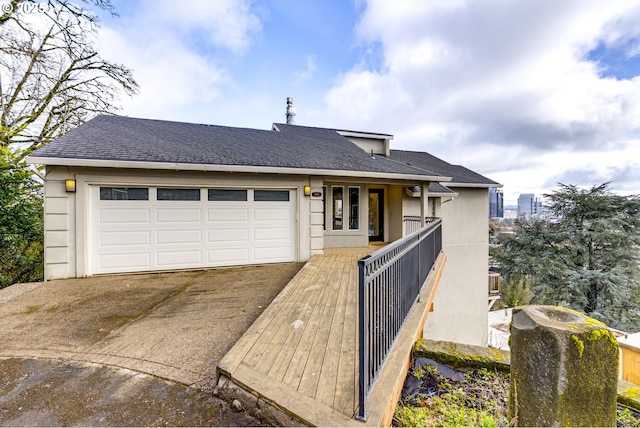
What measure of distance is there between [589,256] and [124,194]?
20.4 meters

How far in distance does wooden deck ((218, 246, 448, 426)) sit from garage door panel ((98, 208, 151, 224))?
4.41 m

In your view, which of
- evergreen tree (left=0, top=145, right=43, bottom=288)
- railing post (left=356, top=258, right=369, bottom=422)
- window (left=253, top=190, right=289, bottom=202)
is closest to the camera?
railing post (left=356, top=258, right=369, bottom=422)

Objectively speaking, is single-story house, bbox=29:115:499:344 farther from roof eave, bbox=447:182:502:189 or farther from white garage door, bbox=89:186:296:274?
roof eave, bbox=447:182:502:189

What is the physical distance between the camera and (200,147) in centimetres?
784

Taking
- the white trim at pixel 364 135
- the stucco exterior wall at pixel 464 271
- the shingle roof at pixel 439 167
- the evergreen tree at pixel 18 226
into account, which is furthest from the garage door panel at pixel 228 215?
the stucco exterior wall at pixel 464 271

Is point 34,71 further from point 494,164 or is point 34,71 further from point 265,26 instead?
point 494,164

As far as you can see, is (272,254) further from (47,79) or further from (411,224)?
(47,79)

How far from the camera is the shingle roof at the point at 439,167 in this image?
1262 cm

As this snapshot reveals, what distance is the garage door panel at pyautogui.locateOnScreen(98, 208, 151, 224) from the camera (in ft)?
21.2

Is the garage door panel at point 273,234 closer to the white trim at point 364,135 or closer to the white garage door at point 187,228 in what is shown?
the white garage door at point 187,228

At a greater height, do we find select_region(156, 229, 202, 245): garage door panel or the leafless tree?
the leafless tree

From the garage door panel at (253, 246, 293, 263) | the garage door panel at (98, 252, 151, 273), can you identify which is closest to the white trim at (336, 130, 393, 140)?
the garage door panel at (253, 246, 293, 263)

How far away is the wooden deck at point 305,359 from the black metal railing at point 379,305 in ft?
0.80

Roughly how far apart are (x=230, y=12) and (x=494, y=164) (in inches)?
1208
